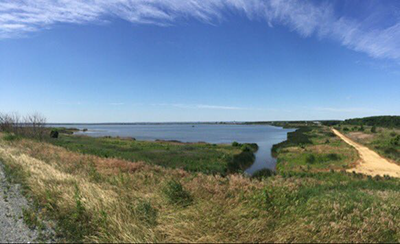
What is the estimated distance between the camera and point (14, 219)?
19.3 ft

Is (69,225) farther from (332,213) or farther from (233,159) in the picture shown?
(233,159)

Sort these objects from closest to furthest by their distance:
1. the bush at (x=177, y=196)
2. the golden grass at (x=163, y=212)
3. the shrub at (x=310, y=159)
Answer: the golden grass at (x=163, y=212)
the bush at (x=177, y=196)
the shrub at (x=310, y=159)

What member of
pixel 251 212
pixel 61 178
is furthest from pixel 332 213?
pixel 61 178

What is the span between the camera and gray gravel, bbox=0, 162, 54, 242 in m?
4.96

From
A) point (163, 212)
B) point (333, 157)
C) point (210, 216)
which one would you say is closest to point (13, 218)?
point (163, 212)

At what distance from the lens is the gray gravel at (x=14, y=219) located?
4.96 meters

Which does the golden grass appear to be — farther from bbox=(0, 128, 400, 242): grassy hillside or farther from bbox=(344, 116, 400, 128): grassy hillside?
bbox=(344, 116, 400, 128): grassy hillside

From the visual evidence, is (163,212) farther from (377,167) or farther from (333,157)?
(333,157)

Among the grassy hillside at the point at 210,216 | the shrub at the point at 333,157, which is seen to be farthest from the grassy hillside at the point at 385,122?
the grassy hillside at the point at 210,216

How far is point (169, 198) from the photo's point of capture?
6.20 meters

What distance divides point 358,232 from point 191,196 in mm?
4082

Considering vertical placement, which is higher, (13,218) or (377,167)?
(13,218)

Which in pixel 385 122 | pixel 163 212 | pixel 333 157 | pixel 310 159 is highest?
pixel 385 122

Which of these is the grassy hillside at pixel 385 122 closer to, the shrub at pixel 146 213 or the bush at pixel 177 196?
the bush at pixel 177 196
